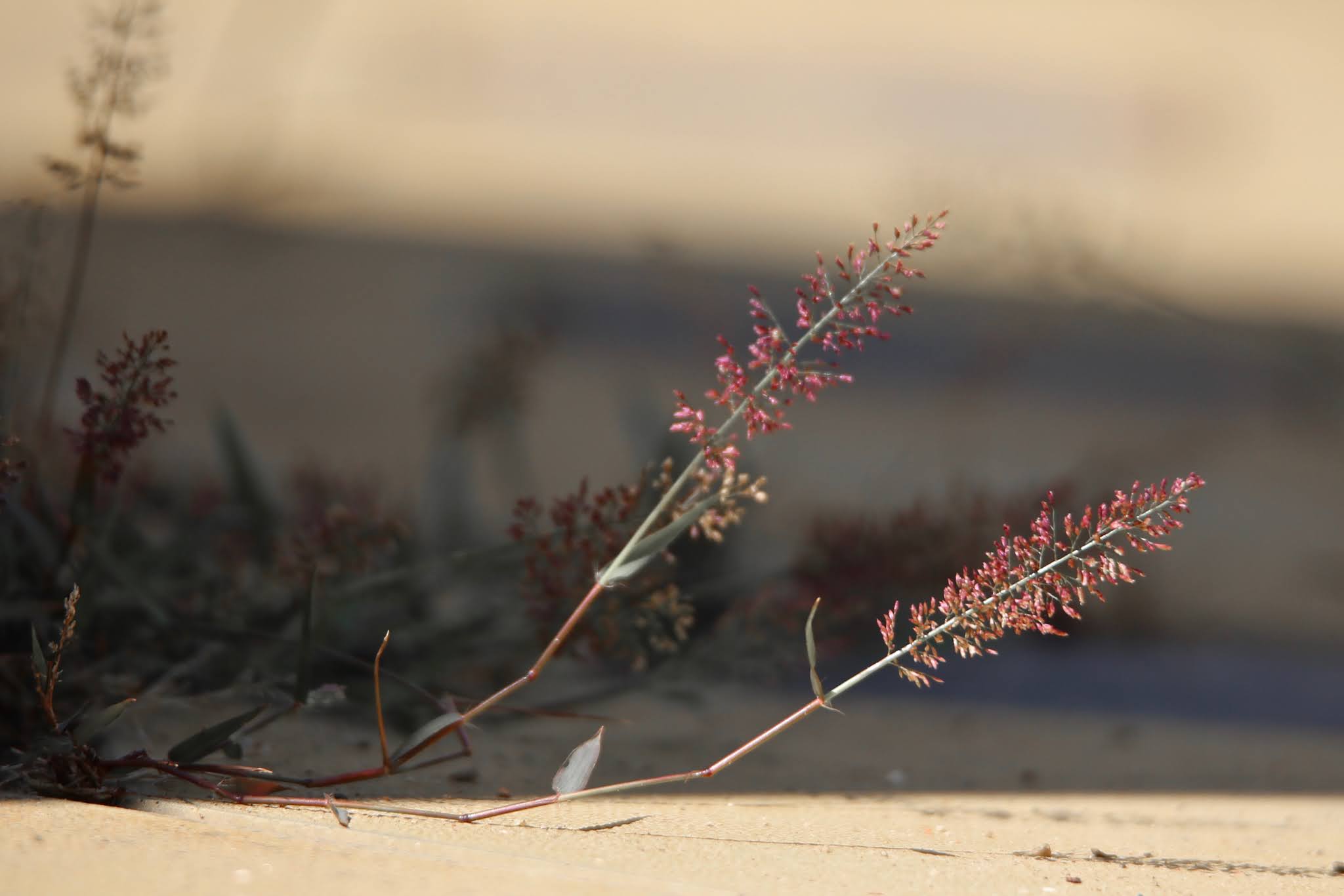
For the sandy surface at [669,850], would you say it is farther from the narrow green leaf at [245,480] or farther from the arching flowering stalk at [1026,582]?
the narrow green leaf at [245,480]

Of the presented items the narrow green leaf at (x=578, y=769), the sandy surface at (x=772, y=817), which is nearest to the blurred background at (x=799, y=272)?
the sandy surface at (x=772, y=817)

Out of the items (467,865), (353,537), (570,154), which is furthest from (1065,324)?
(467,865)

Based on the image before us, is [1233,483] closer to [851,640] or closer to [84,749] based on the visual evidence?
[851,640]

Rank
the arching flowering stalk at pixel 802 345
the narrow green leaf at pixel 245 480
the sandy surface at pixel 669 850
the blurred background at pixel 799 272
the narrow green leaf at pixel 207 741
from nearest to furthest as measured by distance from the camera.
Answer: the sandy surface at pixel 669 850, the arching flowering stalk at pixel 802 345, the narrow green leaf at pixel 207 741, the narrow green leaf at pixel 245 480, the blurred background at pixel 799 272

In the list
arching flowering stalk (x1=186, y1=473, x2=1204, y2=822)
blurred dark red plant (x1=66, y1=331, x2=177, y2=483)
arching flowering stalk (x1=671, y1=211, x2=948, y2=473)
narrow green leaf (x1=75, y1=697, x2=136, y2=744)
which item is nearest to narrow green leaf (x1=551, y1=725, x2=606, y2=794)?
arching flowering stalk (x1=186, y1=473, x2=1204, y2=822)

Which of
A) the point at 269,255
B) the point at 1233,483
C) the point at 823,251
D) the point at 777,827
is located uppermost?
the point at 823,251

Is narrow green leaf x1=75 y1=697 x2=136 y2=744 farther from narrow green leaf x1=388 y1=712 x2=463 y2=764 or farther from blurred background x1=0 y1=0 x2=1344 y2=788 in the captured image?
blurred background x1=0 y1=0 x2=1344 y2=788
